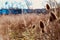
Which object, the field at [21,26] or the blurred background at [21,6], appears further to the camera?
the blurred background at [21,6]

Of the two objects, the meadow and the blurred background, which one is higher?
the blurred background

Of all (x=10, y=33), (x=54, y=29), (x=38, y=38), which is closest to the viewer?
(x=54, y=29)

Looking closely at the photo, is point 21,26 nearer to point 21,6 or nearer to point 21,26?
point 21,26

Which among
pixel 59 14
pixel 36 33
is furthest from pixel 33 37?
pixel 59 14

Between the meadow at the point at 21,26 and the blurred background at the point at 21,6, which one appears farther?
the blurred background at the point at 21,6

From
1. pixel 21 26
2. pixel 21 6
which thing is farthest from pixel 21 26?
pixel 21 6

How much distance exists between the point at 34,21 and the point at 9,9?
289 millimetres

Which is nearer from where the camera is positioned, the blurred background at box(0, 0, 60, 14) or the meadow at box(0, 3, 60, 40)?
the meadow at box(0, 3, 60, 40)

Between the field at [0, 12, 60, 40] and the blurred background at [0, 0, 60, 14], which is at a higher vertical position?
the blurred background at [0, 0, 60, 14]

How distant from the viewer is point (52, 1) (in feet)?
5.32

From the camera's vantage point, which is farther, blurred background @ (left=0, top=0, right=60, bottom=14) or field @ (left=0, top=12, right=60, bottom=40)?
blurred background @ (left=0, top=0, right=60, bottom=14)

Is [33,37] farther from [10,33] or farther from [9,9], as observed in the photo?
[9,9]

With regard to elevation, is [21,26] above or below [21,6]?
below

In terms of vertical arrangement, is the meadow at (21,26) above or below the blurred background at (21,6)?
below
